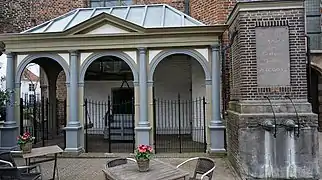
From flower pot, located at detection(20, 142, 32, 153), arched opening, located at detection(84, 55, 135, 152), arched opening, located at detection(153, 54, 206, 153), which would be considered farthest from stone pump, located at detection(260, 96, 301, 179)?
arched opening, located at detection(84, 55, 135, 152)

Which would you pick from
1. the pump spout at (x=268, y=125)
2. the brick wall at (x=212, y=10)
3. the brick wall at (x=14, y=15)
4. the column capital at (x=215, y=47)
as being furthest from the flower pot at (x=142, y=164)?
the brick wall at (x=14, y=15)

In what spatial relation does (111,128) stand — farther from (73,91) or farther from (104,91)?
(104,91)

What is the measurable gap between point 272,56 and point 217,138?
338 cm

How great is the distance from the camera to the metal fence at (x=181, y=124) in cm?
1166

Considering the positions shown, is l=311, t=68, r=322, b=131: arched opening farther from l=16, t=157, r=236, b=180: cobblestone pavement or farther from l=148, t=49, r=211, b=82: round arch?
l=16, t=157, r=236, b=180: cobblestone pavement

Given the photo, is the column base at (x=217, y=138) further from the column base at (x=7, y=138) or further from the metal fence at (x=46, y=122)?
the metal fence at (x=46, y=122)

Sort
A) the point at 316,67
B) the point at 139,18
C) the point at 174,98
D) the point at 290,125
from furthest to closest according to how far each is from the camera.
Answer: the point at 174,98 < the point at 316,67 < the point at 139,18 < the point at 290,125

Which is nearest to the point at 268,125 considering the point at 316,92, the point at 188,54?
the point at 188,54

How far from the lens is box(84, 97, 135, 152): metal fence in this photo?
1083 cm

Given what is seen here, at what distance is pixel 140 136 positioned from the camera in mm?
9414

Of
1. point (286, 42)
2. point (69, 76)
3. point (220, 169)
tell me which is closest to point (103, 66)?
point (69, 76)

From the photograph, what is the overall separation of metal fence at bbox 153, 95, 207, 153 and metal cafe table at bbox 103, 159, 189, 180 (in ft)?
19.1

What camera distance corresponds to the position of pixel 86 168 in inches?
317

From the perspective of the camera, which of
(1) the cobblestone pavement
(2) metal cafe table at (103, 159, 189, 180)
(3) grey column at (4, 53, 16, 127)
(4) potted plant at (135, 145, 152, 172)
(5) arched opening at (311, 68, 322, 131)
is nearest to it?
(2) metal cafe table at (103, 159, 189, 180)
